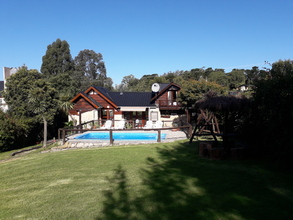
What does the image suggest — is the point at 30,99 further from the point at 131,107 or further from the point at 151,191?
the point at 151,191

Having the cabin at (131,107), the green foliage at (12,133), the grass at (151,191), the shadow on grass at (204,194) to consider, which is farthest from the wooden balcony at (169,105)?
the shadow on grass at (204,194)

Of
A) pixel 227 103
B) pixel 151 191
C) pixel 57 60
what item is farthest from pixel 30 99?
pixel 57 60

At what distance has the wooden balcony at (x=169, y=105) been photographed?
28.5 m

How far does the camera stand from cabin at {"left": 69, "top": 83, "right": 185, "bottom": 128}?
2933 centimetres

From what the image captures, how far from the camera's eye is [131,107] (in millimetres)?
30734

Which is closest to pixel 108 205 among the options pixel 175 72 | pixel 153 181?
pixel 153 181

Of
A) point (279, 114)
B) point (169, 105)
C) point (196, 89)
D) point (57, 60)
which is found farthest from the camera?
point (57, 60)

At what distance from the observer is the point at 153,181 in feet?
23.2

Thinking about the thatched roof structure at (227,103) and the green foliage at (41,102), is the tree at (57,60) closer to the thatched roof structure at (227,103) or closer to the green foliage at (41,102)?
the green foliage at (41,102)

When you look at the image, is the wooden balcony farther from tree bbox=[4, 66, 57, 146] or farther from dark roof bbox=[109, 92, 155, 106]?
tree bbox=[4, 66, 57, 146]

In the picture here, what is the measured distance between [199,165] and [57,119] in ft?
84.9

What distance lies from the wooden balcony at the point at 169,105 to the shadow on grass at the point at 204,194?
65.9 ft

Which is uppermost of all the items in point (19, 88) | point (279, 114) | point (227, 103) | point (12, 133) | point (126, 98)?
point (19, 88)

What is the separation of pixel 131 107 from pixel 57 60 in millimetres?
45550
